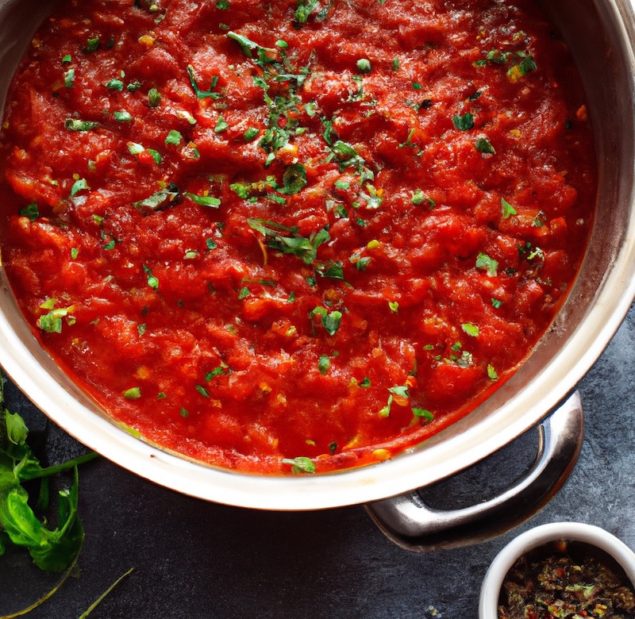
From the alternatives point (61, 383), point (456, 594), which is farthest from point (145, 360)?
point (456, 594)

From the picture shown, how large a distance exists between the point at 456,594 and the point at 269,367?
1.39 meters

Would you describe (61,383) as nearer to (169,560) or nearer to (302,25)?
(169,560)


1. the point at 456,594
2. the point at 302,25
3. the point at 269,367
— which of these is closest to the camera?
the point at 269,367

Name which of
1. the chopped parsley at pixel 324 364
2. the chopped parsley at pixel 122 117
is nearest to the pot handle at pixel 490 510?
the chopped parsley at pixel 324 364

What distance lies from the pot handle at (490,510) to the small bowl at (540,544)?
1.24 ft

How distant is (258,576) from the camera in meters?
3.74

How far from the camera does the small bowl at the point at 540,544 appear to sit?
3479 mm

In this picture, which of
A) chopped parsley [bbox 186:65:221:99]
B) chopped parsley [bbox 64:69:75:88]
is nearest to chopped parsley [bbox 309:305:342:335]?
chopped parsley [bbox 186:65:221:99]

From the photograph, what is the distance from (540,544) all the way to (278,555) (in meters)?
1.09

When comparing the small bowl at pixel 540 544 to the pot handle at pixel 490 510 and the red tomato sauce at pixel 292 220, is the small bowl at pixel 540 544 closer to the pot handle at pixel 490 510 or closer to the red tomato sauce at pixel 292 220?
the pot handle at pixel 490 510

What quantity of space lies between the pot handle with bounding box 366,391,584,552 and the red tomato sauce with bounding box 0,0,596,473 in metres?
0.24

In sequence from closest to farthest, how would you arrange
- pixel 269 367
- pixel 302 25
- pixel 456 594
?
pixel 269 367, pixel 302 25, pixel 456 594

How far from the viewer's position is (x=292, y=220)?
317 cm

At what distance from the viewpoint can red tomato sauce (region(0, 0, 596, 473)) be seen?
3.14 m
